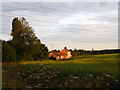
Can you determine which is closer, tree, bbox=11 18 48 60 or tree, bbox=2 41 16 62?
tree, bbox=2 41 16 62

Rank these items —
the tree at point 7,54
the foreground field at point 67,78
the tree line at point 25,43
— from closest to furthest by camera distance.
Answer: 1. the foreground field at point 67,78
2. the tree at point 7,54
3. the tree line at point 25,43

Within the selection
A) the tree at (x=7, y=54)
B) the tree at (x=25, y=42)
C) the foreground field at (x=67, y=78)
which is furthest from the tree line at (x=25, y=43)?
the foreground field at (x=67, y=78)

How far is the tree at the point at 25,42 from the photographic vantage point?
21.0m

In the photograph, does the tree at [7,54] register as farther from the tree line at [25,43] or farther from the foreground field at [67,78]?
the foreground field at [67,78]

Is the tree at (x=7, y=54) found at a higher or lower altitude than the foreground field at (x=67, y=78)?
higher

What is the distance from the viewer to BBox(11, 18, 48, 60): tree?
21.0 metres

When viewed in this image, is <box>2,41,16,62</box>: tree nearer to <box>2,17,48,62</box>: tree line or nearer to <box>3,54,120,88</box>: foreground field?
<box>2,17,48,62</box>: tree line

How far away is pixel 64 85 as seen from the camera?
9.12 m

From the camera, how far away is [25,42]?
Result: 21.9 meters

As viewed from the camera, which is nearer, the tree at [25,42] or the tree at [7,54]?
the tree at [7,54]

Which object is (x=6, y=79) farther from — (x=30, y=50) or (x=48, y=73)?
(x=30, y=50)

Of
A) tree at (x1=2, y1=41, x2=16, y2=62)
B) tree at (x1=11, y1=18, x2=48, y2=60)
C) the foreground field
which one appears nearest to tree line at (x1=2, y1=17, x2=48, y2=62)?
tree at (x1=11, y1=18, x2=48, y2=60)

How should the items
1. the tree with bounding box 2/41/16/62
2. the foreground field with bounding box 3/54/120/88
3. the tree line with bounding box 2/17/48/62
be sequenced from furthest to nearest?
the tree line with bounding box 2/17/48/62, the tree with bounding box 2/41/16/62, the foreground field with bounding box 3/54/120/88

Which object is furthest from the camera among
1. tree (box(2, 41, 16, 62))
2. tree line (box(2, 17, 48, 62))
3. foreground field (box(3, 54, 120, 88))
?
tree line (box(2, 17, 48, 62))
